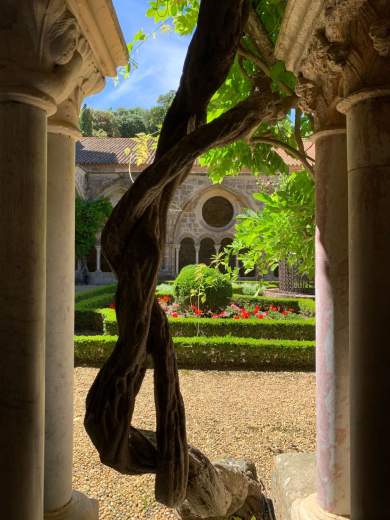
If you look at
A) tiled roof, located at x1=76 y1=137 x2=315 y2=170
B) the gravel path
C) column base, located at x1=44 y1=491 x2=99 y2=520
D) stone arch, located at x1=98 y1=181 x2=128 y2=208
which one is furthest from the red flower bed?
tiled roof, located at x1=76 y1=137 x2=315 y2=170

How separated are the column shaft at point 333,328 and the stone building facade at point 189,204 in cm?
1722

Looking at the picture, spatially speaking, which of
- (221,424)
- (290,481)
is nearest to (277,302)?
(221,424)

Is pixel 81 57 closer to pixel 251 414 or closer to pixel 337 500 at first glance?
pixel 337 500

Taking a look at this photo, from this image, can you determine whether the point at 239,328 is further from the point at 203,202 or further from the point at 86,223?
the point at 203,202

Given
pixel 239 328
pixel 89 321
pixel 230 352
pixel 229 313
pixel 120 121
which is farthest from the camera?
pixel 120 121

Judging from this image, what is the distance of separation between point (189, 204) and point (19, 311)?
18.5m

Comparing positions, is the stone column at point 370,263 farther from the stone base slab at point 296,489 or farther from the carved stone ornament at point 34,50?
the carved stone ornament at point 34,50

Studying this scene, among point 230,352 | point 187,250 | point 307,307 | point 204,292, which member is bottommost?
point 230,352

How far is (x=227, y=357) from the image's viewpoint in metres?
6.57

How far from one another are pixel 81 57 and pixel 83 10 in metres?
0.15

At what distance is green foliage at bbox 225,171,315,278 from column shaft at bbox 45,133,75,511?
175cm

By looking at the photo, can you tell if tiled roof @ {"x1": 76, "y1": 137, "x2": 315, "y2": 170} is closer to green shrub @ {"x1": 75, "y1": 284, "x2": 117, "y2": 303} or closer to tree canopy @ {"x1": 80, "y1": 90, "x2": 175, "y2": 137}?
green shrub @ {"x1": 75, "y1": 284, "x2": 117, "y2": 303}

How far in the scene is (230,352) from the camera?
6562 millimetres

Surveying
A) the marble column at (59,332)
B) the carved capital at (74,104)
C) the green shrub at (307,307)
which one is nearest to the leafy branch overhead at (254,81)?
the carved capital at (74,104)
